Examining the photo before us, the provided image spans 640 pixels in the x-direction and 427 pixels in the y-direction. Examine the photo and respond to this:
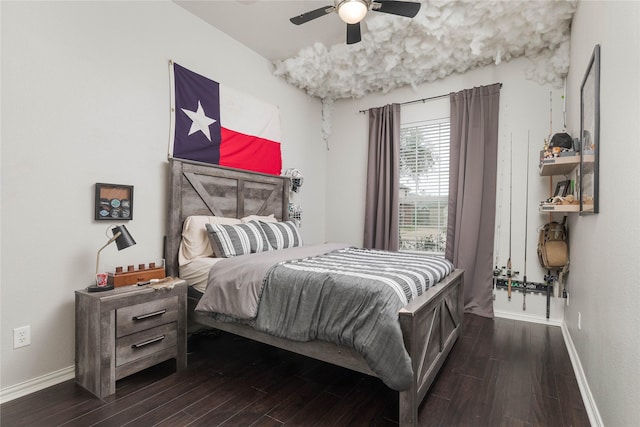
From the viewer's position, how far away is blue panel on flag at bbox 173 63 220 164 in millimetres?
2922

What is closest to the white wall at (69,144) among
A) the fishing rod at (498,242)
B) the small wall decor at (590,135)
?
the small wall decor at (590,135)

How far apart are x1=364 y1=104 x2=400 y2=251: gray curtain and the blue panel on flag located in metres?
2.13

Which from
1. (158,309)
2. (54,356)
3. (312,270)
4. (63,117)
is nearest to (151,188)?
(63,117)

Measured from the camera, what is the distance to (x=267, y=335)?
2.13 metres

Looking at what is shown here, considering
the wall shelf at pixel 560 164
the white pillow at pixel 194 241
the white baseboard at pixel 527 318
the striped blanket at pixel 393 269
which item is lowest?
the white baseboard at pixel 527 318

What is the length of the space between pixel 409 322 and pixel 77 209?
2306 millimetres

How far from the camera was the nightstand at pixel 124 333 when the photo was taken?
1.96 metres

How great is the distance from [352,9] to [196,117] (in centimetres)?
169

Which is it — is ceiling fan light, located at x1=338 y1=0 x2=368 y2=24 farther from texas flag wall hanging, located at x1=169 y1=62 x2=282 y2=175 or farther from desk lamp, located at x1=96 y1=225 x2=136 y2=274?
desk lamp, located at x1=96 y1=225 x2=136 y2=274

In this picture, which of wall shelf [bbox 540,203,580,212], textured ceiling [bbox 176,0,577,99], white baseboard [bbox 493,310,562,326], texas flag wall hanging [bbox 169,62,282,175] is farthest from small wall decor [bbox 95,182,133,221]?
white baseboard [bbox 493,310,562,326]

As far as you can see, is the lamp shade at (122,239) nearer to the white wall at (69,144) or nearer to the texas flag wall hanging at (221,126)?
the white wall at (69,144)

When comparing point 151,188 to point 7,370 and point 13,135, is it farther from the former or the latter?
point 7,370

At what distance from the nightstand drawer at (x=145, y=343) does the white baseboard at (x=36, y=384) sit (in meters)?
0.51

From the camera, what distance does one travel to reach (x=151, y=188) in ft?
8.93
